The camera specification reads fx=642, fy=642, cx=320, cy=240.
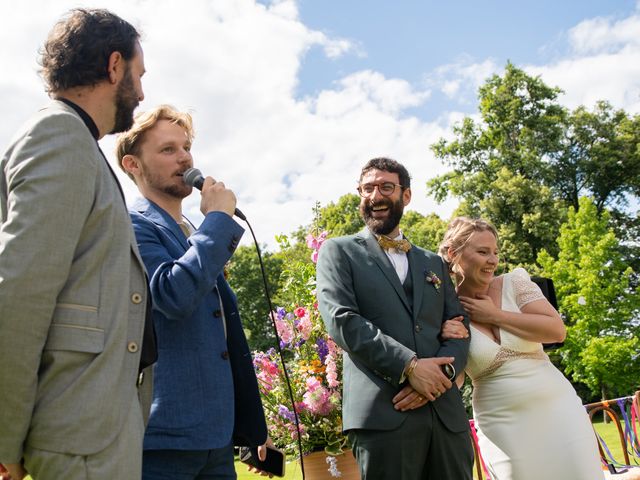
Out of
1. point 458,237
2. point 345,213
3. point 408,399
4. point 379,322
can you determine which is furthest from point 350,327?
point 345,213

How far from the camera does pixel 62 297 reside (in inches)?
71.5

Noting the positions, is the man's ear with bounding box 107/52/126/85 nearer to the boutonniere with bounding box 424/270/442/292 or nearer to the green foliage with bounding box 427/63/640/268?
the boutonniere with bounding box 424/270/442/292

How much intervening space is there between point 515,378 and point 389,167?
1.61m

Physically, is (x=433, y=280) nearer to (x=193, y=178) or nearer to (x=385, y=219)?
(x=385, y=219)

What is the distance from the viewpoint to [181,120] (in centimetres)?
303

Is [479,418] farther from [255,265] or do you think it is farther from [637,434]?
[255,265]

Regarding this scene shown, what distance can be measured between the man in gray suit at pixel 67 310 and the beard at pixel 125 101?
0.19 m

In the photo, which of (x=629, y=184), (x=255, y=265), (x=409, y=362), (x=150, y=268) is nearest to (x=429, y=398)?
(x=409, y=362)

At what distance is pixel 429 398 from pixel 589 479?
1.35 meters

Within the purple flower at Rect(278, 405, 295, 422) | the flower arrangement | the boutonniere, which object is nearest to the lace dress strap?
the boutonniere

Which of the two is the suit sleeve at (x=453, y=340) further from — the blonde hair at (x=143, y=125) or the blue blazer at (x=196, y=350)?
the blonde hair at (x=143, y=125)

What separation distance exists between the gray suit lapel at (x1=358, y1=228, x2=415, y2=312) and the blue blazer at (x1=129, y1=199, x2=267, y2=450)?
126cm

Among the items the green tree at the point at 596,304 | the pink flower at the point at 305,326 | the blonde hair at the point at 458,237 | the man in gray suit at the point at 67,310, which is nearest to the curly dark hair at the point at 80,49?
the man in gray suit at the point at 67,310

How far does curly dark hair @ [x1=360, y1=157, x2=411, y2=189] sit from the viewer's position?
13.6 ft
